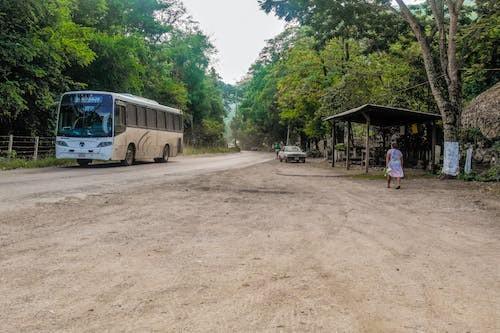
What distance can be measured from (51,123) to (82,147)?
6009 mm

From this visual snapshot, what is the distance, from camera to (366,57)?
32031 millimetres

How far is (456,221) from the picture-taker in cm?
838

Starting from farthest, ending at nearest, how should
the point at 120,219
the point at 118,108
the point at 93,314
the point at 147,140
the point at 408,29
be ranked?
the point at 147,140, the point at 408,29, the point at 118,108, the point at 120,219, the point at 93,314

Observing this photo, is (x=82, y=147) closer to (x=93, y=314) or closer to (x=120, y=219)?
(x=120, y=219)

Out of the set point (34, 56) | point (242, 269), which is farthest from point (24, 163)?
point (242, 269)

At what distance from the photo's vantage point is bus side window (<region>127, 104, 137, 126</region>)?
21.6 meters

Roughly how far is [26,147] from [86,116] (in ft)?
13.6

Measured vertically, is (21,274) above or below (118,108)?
below

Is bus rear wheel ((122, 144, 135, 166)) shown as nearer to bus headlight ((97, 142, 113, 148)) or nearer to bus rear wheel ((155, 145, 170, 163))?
bus headlight ((97, 142, 113, 148))

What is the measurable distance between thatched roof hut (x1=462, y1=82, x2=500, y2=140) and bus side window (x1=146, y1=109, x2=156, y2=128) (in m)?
15.8

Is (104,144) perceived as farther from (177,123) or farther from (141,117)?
(177,123)

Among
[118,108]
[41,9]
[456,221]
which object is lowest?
[456,221]

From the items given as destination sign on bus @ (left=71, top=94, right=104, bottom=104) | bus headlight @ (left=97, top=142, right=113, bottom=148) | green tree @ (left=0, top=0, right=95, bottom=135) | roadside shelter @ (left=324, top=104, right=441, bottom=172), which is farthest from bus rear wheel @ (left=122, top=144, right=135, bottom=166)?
roadside shelter @ (left=324, top=104, right=441, bottom=172)

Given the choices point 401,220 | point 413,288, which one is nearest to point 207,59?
point 401,220
